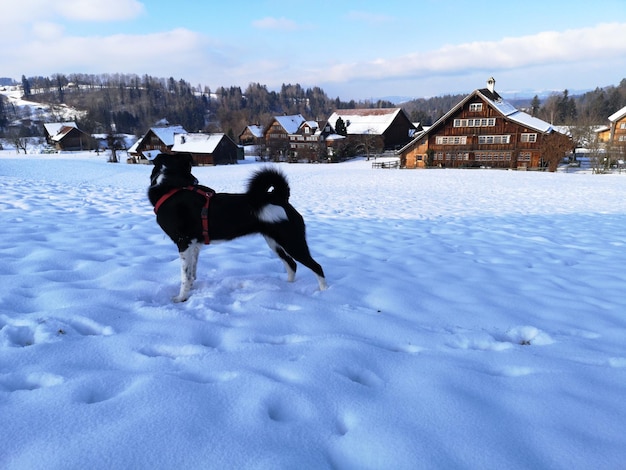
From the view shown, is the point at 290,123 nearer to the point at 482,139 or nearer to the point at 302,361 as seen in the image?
the point at 482,139

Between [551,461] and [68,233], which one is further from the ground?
[68,233]

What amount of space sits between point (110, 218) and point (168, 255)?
3.27 m

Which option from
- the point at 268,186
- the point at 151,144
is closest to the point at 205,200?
the point at 268,186

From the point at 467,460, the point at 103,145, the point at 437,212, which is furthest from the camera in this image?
the point at 103,145

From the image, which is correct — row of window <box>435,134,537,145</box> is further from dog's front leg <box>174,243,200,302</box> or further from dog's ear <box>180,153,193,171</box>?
dog's front leg <box>174,243,200,302</box>

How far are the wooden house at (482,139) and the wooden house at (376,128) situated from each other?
17.1 metres

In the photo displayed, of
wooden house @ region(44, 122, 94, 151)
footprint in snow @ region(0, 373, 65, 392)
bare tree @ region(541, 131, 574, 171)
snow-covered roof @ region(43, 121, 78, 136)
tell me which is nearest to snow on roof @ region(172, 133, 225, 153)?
wooden house @ region(44, 122, 94, 151)

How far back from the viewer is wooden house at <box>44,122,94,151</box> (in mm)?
73625

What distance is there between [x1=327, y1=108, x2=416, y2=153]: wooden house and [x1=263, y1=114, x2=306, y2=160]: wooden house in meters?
7.45

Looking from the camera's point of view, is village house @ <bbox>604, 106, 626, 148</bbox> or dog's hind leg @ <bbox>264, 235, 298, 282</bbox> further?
village house @ <bbox>604, 106, 626, 148</bbox>

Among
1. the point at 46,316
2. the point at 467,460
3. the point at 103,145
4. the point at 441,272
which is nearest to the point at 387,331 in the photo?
the point at 467,460

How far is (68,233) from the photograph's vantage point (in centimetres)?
527

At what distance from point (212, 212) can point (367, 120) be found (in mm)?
66443

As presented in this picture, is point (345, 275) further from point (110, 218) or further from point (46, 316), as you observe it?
point (110, 218)
